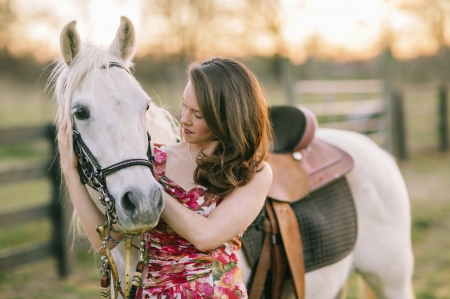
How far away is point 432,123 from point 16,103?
1168cm

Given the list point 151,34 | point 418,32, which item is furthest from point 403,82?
point 151,34

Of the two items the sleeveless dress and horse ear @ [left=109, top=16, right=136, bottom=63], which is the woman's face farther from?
horse ear @ [left=109, top=16, right=136, bottom=63]

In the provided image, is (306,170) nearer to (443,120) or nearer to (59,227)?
(59,227)

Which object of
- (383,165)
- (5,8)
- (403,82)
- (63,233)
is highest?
(5,8)

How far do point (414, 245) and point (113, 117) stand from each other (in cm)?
417

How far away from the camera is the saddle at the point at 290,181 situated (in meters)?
2.07

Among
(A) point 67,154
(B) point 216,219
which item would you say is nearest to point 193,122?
(B) point 216,219

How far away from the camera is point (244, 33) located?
9789 mm

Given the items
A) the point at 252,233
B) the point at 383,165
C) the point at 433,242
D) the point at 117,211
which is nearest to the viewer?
the point at 117,211

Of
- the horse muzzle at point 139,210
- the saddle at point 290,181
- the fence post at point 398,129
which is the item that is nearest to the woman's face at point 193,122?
the horse muzzle at point 139,210

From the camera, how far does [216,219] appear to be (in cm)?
139

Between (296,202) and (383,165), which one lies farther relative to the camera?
(383,165)

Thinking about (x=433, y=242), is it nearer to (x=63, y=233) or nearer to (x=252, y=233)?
(x=252, y=233)

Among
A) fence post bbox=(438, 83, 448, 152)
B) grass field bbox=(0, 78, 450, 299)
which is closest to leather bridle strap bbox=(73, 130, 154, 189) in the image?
grass field bbox=(0, 78, 450, 299)
